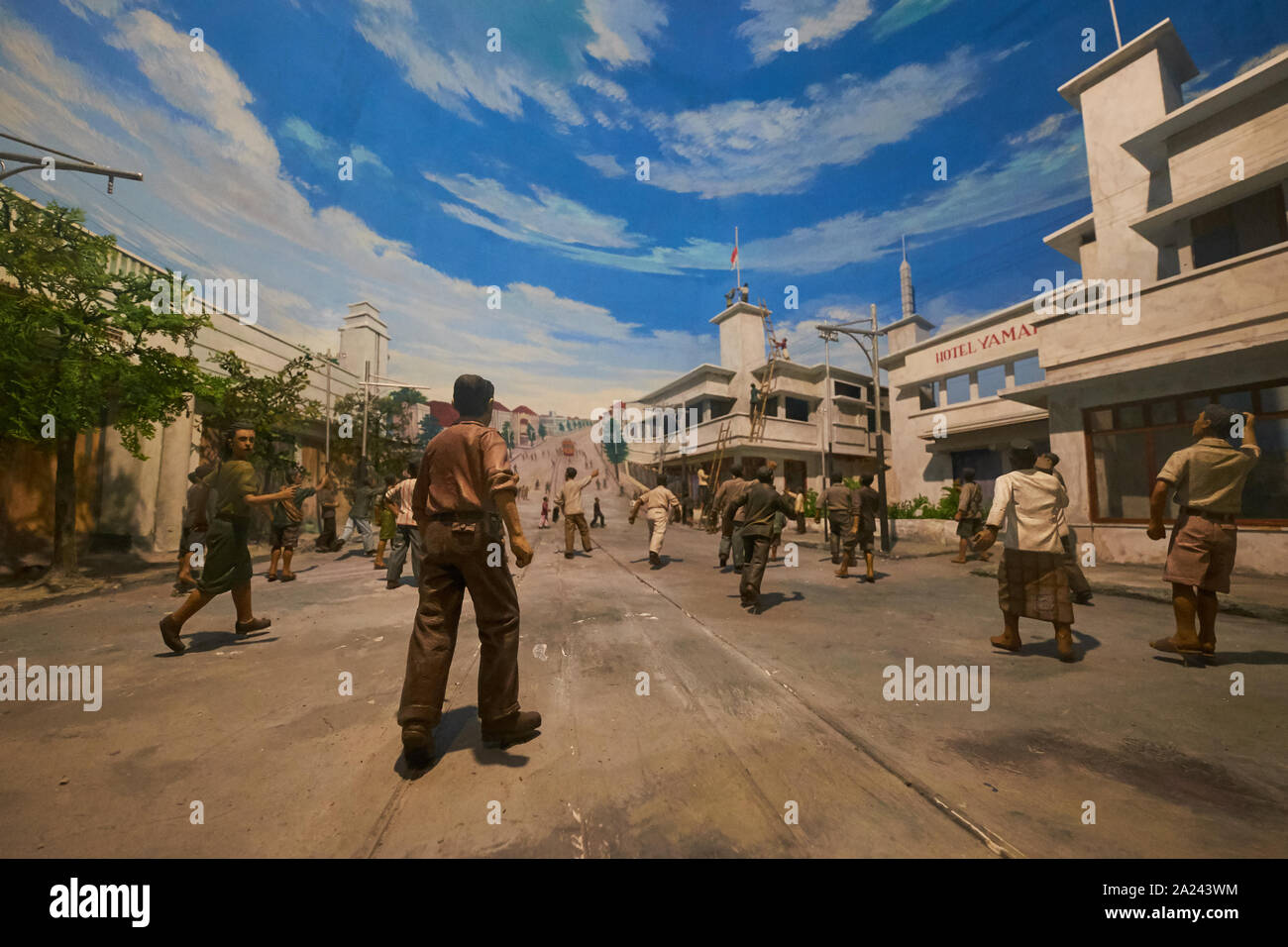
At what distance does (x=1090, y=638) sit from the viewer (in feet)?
14.4

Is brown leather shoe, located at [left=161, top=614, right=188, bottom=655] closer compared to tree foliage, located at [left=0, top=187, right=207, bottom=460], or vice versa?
brown leather shoe, located at [left=161, top=614, right=188, bottom=655]

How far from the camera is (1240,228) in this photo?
32.4 ft

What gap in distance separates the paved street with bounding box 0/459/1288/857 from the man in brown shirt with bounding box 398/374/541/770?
0.21 m

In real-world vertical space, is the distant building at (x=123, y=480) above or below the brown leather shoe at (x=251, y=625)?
above

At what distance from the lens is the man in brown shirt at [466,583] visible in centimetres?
225

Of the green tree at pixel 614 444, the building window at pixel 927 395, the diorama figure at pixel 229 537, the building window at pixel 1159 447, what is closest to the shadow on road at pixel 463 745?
the diorama figure at pixel 229 537

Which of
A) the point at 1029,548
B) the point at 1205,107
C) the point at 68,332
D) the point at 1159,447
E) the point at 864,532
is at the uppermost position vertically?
the point at 1205,107

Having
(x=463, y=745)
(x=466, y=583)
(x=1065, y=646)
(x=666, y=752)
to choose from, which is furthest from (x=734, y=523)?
(x=463, y=745)

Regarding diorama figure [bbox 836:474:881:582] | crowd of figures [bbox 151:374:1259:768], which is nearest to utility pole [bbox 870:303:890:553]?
diorama figure [bbox 836:474:881:582]

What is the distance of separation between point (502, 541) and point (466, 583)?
284 millimetres

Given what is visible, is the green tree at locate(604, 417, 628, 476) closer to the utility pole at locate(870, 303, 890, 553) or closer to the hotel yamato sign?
the hotel yamato sign

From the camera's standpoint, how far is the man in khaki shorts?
12.0 feet

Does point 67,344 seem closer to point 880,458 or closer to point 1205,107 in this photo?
point 880,458

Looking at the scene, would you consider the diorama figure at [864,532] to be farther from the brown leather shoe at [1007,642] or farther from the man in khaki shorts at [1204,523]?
the man in khaki shorts at [1204,523]
